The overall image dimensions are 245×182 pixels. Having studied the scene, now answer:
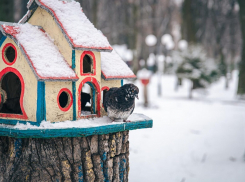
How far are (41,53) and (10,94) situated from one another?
82cm

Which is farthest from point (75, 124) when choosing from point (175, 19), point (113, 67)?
point (175, 19)

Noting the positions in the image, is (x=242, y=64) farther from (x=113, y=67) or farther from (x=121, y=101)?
(x=121, y=101)

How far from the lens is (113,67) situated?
2945mm

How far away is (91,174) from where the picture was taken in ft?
8.46

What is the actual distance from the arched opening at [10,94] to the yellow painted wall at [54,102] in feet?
2.15

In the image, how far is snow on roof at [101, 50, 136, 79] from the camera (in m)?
2.84

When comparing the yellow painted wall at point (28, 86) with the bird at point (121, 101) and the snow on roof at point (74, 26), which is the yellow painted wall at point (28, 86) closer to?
the snow on roof at point (74, 26)

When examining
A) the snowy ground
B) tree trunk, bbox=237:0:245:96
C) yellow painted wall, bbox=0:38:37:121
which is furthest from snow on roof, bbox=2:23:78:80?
tree trunk, bbox=237:0:245:96

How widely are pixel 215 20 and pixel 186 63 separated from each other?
7.97 meters

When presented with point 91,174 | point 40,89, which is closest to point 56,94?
point 40,89

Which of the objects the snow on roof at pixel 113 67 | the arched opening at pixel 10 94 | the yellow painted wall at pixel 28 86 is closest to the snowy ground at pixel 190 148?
the snow on roof at pixel 113 67

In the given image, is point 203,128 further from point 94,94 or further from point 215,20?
point 215,20

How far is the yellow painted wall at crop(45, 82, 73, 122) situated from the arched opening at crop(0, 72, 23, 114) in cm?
65

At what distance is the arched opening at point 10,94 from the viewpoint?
2832 millimetres
